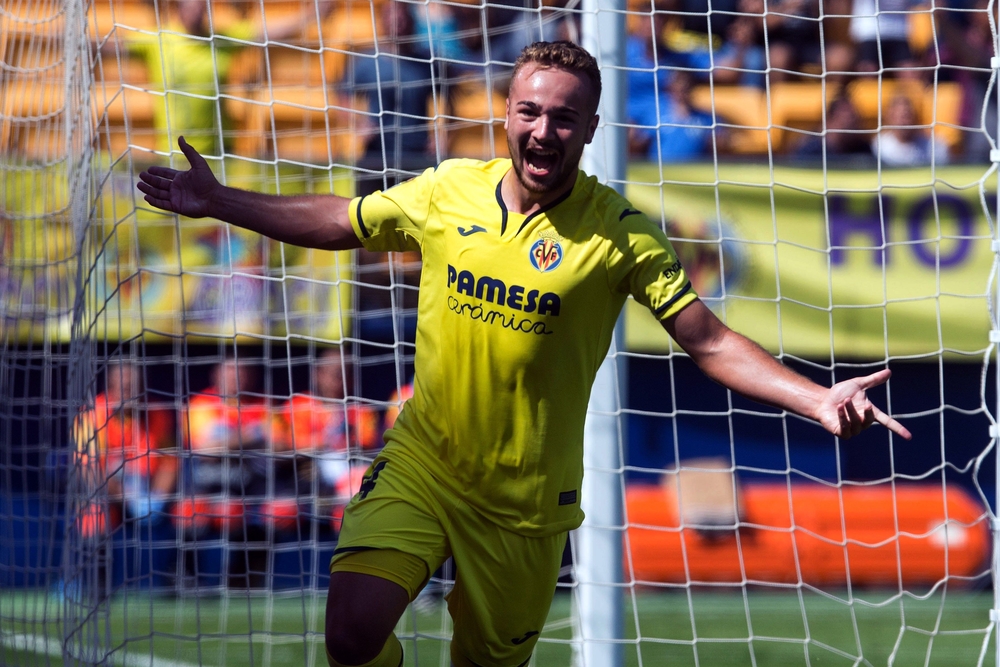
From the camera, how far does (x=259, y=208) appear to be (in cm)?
282

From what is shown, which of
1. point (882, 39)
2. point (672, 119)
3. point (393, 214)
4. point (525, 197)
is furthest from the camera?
point (882, 39)

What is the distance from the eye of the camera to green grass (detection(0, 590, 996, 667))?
15.9ft

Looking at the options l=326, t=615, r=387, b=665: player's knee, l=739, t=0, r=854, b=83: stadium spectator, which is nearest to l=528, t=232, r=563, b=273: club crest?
l=326, t=615, r=387, b=665: player's knee

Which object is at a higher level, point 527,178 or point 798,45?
point 798,45

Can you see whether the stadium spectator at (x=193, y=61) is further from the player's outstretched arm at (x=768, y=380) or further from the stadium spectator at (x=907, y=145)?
the player's outstretched arm at (x=768, y=380)

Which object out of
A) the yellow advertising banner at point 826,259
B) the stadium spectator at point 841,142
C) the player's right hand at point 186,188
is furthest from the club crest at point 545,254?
the stadium spectator at point 841,142

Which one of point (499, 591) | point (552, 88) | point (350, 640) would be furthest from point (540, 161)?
point (350, 640)

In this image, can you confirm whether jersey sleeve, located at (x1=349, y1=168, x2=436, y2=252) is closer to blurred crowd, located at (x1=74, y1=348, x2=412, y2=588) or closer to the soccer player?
the soccer player

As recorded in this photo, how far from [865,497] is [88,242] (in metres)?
4.79

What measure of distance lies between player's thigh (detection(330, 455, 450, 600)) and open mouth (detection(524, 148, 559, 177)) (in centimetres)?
85

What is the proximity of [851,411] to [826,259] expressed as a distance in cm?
417

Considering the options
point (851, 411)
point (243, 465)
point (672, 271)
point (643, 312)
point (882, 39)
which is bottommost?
point (243, 465)

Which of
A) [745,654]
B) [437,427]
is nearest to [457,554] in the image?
[437,427]

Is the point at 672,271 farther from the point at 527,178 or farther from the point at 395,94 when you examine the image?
the point at 395,94
